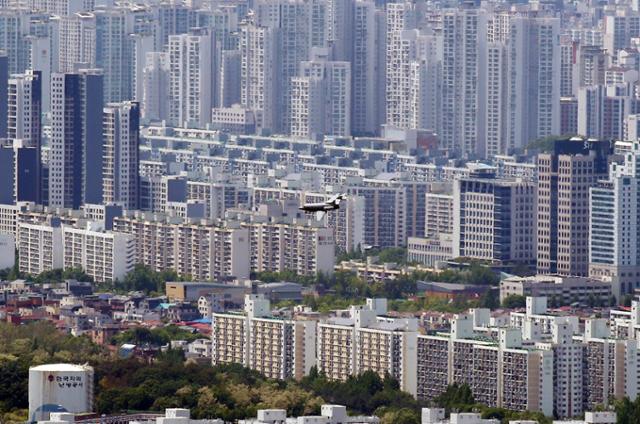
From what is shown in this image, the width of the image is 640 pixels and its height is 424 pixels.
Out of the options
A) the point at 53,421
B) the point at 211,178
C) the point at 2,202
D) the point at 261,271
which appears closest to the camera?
the point at 53,421

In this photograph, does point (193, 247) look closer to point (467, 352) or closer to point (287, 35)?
point (467, 352)

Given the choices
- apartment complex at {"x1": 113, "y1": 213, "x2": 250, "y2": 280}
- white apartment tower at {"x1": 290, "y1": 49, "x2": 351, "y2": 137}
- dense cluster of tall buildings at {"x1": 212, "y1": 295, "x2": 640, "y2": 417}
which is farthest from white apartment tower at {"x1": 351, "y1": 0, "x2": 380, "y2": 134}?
dense cluster of tall buildings at {"x1": 212, "y1": 295, "x2": 640, "y2": 417}

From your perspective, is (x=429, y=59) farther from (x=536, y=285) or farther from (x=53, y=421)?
(x=53, y=421)

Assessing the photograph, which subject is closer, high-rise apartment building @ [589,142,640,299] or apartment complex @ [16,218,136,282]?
apartment complex @ [16,218,136,282]

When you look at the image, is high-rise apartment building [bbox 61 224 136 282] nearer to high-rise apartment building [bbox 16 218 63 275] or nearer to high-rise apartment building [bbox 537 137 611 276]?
high-rise apartment building [bbox 16 218 63 275]

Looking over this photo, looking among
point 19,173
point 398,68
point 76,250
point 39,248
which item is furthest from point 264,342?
point 398,68

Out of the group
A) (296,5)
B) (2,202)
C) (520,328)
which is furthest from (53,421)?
(296,5)
